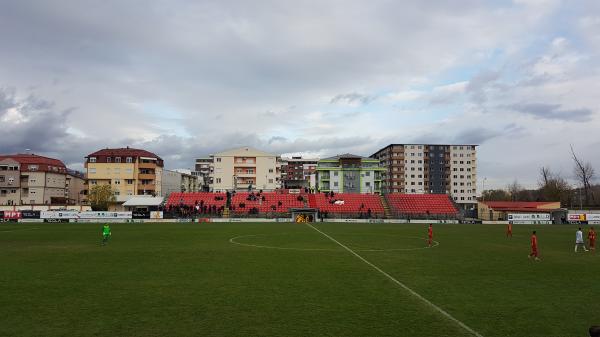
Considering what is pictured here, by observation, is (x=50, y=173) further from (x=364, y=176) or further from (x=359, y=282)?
(x=359, y=282)

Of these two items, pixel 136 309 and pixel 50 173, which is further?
pixel 50 173

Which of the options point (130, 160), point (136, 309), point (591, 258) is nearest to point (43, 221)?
point (130, 160)

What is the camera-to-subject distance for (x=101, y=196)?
97.6 metres

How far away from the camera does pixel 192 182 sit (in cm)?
15788

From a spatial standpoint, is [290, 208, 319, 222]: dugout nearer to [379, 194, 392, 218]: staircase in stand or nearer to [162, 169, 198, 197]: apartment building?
[379, 194, 392, 218]: staircase in stand

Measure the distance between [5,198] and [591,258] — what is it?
11407 cm

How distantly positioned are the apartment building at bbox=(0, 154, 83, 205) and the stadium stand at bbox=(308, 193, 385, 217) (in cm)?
6211

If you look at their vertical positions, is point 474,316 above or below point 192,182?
below

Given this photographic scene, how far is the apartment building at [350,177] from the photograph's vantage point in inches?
4496

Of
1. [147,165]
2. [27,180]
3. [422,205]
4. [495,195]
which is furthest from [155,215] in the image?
[495,195]

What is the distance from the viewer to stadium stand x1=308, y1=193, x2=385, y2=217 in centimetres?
8488

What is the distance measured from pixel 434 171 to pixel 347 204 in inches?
2893

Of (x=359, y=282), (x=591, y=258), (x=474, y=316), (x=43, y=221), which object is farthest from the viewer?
(x=43, y=221)

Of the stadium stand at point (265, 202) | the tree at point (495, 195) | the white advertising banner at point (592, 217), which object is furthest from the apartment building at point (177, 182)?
the tree at point (495, 195)
